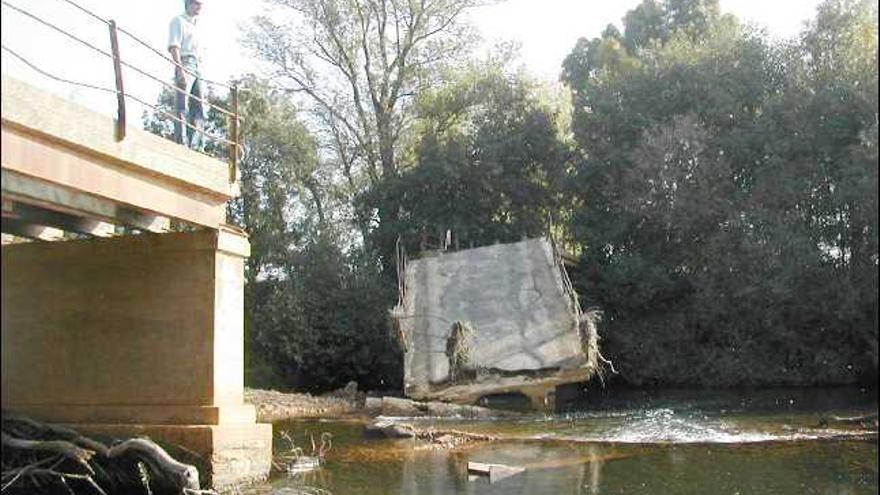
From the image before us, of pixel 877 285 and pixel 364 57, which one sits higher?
pixel 364 57

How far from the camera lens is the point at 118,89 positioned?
9047 mm

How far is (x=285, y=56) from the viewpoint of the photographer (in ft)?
124

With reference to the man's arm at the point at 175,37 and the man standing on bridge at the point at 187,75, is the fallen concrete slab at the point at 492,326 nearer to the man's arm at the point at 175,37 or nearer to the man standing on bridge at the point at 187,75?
the man standing on bridge at the point at 187,75

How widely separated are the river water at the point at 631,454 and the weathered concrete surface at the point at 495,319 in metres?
1.42

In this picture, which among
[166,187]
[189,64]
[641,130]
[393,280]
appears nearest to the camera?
[166,187]

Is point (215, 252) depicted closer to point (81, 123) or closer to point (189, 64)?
point (189, 64)

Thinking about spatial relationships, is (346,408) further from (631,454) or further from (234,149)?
(234,149)

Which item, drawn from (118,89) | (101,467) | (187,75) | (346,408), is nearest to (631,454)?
(101,467)

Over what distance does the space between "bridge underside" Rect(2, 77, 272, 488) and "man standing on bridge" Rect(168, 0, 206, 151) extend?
575 mm

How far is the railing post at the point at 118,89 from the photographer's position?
8938 millimetres

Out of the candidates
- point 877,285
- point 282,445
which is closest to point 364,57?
point 282,445

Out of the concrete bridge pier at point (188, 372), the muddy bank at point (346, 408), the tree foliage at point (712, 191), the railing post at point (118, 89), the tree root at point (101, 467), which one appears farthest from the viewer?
the tree foliage at point (712, 191)

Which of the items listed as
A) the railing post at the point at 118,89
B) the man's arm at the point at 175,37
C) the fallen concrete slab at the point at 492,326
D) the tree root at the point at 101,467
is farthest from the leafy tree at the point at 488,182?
the railing post at the point at 118,89

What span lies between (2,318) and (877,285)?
2658mm
